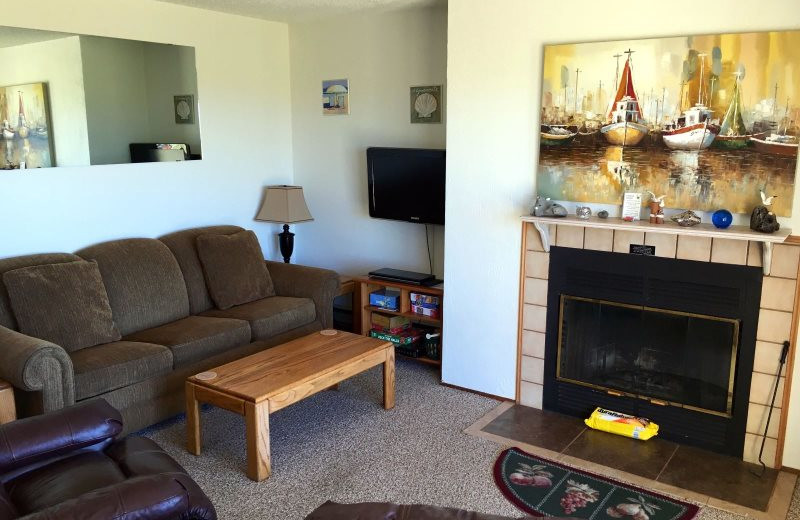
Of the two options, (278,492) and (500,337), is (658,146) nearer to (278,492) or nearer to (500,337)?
(500,337)

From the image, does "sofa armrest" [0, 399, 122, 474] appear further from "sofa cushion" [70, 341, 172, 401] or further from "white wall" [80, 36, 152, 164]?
"white wall" [80, 36, 152, 164]

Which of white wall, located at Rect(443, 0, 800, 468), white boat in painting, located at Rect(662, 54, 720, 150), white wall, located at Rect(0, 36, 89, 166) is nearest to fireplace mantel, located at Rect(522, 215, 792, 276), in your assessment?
white wall, located at Rect(443, 0, 800, 468)

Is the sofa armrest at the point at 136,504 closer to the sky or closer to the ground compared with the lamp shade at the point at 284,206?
closer to the ground

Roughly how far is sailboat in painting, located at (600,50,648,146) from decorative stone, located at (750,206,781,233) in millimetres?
647

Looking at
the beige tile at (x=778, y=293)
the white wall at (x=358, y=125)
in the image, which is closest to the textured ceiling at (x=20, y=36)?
the white wall at (x=358, y=125)

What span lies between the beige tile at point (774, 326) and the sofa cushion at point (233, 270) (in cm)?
289

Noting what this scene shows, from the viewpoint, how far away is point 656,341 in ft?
11.7

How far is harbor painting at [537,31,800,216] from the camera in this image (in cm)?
310

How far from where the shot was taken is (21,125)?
3.74 meters

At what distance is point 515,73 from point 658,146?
0.86m

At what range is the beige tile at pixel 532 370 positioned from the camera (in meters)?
3.94

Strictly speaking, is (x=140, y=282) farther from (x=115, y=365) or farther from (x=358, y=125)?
(x=358, y=125)

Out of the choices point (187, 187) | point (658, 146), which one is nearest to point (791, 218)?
point (658, 146)

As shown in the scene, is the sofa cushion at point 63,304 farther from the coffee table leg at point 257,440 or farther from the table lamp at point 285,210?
the table lamp at point 285,210
